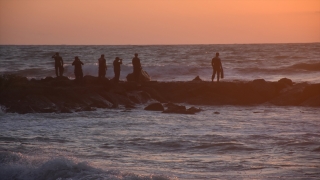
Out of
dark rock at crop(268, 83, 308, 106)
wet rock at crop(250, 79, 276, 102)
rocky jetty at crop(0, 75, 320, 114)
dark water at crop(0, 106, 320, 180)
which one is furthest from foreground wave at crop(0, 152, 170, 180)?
wet rock at crop(250, 79, 276, 102)

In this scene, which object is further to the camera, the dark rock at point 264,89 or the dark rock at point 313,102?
the dark rock at point 264,89

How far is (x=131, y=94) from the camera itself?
28.0 meters

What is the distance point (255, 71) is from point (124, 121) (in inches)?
1233

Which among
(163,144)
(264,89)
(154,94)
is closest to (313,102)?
(264,89)

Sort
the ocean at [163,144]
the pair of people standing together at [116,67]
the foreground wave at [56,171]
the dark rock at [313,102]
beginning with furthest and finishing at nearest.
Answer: the pair of people standing together at [116,67]
the dark rock at [313,102]
the ocean at [163,144]
the foreground wave at [56,171]

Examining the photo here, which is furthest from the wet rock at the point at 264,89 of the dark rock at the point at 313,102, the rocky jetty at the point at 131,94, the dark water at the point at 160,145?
the dark water at the point at 160,145

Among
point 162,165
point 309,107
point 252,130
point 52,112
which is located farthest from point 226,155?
point 309,107

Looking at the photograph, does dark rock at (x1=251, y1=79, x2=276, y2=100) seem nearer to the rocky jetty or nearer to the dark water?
the rocky jetty

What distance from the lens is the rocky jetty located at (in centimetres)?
2477

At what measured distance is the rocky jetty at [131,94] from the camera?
24.8 metres

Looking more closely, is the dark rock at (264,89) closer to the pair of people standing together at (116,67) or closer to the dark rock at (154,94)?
the dark rock at (154,94)

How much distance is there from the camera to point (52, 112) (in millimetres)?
23625

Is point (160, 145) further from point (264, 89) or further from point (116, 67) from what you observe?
point (264, 89)

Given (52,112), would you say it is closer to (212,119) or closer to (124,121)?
(124,121)
